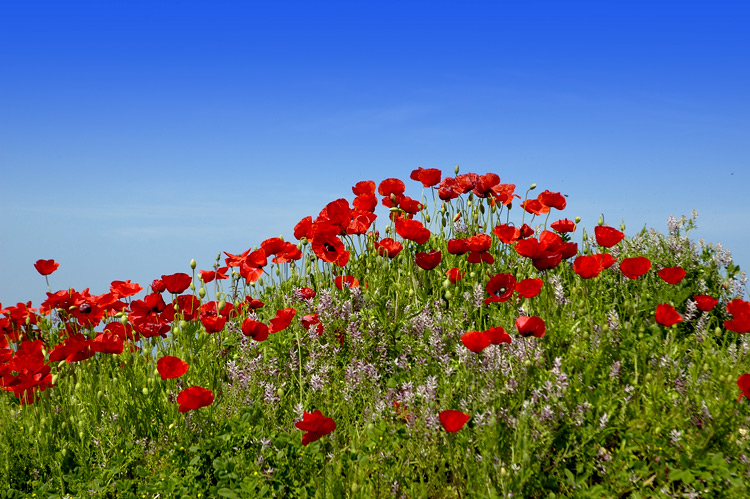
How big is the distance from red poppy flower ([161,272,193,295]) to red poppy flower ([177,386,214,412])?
1716 mm

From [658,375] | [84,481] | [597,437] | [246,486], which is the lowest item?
[84,481]

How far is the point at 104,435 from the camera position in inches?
145

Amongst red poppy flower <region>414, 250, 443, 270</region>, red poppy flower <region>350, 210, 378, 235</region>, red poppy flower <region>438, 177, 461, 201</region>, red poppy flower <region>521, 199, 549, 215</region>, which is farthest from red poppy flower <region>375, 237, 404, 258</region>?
red poppy flower <region>521, 199, 549, 215</region>

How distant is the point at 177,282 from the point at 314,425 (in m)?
2.29

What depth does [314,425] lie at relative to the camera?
284 centimetres

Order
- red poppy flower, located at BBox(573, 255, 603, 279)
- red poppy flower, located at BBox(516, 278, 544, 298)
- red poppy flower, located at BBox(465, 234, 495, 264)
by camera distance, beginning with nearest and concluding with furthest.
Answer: red poppy flower, located at BBox(516, 278, 544, 298)
red poppy flower, located at BBox(573, 255, 603, 279)
red poppy flower, located at BBox(465, 234, 495, 264)

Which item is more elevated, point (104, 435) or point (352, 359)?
point (352, 359)

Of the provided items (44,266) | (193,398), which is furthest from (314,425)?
(44,266)

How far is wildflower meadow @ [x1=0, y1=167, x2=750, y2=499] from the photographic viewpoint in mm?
3010

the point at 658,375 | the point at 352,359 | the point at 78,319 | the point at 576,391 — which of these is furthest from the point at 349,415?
the point at 78,319

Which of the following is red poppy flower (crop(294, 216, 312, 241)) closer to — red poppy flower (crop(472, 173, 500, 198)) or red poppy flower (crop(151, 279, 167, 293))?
red poppy flower (crop(151, 279, 167, 293))

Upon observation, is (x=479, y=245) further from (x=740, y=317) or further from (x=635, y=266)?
(x=740, y=317)

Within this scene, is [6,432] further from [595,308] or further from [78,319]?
[595,308]

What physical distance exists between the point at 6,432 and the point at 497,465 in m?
2.99
